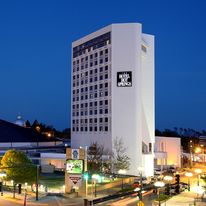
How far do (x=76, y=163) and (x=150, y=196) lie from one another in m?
12.5

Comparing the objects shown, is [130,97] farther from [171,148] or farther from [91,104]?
[171,148]

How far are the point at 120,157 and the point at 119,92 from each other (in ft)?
50.9

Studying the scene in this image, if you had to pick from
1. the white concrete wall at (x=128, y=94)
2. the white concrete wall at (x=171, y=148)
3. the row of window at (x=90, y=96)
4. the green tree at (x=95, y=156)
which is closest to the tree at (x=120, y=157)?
the white concrete wall at (x=128, y=94)

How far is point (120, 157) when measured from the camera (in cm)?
9925

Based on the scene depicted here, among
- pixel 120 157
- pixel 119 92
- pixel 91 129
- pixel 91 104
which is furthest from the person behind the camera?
pixel 91 104

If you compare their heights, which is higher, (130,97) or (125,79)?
(125,79)

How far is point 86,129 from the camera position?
114 meters

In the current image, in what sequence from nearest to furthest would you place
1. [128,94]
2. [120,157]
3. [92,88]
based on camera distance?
[120,157]
[128,94]
[92,88]

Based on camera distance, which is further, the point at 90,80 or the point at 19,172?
the point at 90,80

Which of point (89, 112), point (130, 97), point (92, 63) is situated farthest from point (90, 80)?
point (130, 97)

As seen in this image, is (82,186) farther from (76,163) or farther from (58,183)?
(58,183)

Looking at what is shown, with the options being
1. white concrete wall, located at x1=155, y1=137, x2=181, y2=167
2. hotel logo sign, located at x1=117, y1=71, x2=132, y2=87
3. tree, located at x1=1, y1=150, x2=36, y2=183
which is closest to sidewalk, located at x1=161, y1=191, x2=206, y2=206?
tree, located at x1=1, y1=150, x2=36, y2=183

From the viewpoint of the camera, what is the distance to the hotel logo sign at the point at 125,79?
102250 millimetres

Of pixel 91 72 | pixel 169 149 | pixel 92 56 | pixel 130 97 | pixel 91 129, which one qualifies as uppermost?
pixel 92 56
